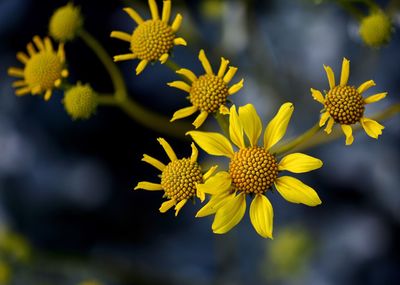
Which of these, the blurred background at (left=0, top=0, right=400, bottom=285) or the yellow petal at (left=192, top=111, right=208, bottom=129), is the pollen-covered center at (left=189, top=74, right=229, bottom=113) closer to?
the yellow petal at (left=192, top=111, right=208, bottom=129)

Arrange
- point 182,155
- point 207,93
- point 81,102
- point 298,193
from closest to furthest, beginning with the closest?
point 298,193, point 207,93, point 81,102, point 182,155

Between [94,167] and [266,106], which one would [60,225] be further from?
[266,106]

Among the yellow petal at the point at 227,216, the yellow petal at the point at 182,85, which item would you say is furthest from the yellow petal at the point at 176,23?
the yellow petal at the point at 227,216

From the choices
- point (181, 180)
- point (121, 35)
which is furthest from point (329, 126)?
point (121, 35)

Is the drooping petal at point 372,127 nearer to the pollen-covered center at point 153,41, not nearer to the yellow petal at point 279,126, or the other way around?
the yellow petal at point 279,126

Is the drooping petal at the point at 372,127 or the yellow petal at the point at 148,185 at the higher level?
the drooping petal at the point at 372,127

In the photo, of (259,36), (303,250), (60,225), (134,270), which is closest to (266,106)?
(259,36)

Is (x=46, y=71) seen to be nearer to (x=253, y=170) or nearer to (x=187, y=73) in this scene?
(x=187, y=73)
